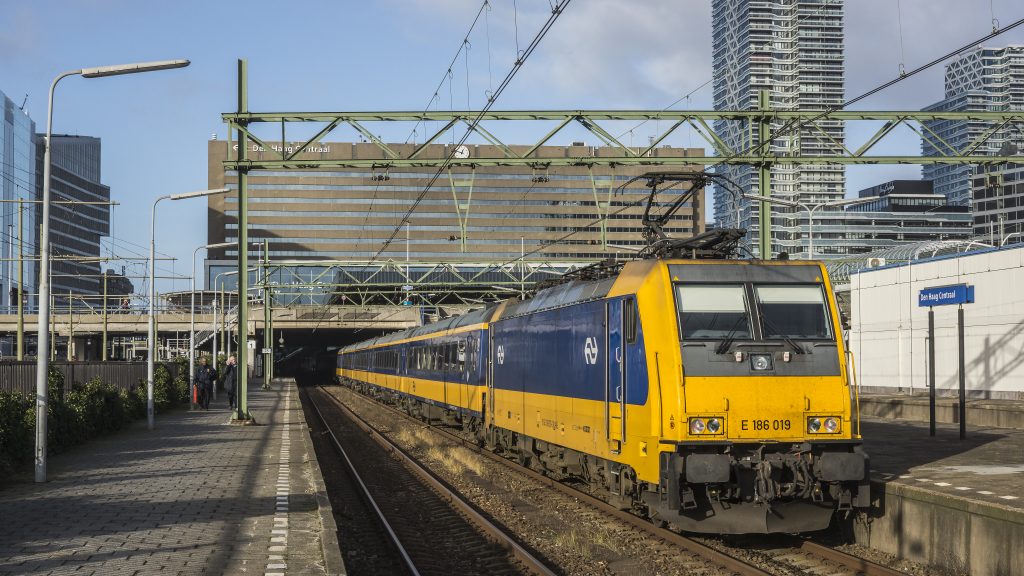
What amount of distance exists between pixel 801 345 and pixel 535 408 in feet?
22.7

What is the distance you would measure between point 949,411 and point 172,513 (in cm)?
1818

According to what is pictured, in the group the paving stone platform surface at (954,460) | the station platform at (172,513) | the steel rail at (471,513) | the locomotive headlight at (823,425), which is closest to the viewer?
the station platform at (172,513)

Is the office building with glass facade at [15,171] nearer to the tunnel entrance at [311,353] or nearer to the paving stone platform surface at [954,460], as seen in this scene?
the tunnel entrance at [311,353]

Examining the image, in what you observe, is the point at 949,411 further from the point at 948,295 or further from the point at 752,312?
the point at 752,312

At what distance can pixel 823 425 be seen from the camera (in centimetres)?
1187

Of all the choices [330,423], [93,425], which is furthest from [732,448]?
[330,423]

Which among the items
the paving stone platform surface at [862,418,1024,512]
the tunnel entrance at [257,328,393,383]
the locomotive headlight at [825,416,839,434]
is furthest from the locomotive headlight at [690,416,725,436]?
the tunnel entrance at [257,328,393,383]

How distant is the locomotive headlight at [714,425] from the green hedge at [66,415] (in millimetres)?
11274

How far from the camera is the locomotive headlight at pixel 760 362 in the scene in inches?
468

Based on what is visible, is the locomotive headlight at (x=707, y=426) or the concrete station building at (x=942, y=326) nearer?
the locomotive headlight at (x=707, y=426)

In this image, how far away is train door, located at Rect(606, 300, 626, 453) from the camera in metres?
13.0

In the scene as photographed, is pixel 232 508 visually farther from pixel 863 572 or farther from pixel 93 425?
pixel 93 425

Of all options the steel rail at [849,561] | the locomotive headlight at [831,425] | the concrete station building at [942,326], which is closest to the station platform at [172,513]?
the steel rail at [849,561]

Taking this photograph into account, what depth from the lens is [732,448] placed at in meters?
11.6
